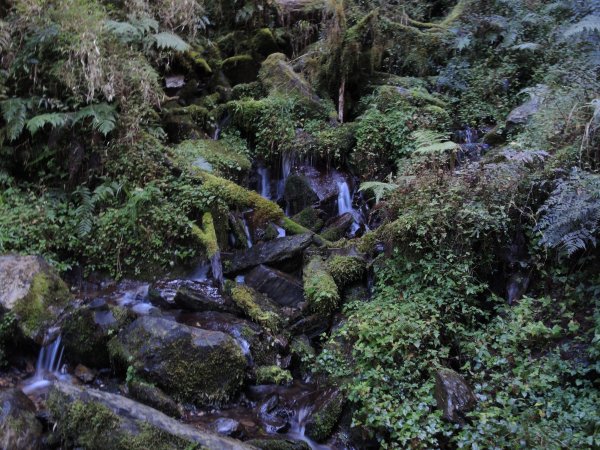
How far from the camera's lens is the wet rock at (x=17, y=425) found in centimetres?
402

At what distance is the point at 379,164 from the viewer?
8.91m

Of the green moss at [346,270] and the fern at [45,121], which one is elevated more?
the fern at [45,121]

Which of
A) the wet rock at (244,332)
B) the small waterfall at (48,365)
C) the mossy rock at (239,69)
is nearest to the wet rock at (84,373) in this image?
the small waterfall at (48,365)

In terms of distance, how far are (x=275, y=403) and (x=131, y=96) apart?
6264 mm

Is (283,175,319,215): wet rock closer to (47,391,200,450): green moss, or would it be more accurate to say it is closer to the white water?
the white water

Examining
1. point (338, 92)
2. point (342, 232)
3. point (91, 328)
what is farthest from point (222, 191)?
point (338, 92)

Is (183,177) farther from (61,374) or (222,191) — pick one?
(61,374)

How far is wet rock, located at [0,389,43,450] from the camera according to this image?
158 inches

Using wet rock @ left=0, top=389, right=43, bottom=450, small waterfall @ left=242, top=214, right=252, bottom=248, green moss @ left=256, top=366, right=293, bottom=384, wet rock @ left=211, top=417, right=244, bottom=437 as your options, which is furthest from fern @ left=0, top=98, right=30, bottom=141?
wet rock @ left=211, top=417, right=244, bottom=437

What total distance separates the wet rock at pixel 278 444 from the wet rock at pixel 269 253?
3.12 metres

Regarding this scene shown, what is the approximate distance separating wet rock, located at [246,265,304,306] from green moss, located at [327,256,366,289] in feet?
1.82

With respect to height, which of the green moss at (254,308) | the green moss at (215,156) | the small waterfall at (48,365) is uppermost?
the green moss at (215,156)

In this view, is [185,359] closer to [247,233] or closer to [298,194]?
[247,233]

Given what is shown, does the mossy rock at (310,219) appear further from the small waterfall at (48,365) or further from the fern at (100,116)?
the small waterfall at (48,365)
